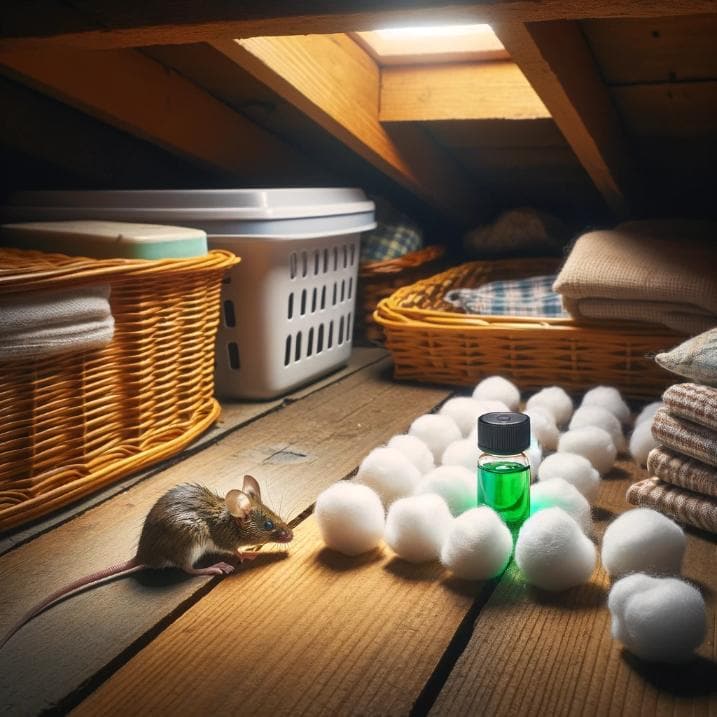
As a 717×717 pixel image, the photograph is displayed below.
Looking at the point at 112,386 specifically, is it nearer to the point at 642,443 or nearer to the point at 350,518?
the point at 350,518

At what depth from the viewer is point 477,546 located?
912mm

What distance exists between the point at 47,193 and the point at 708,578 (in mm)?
1345

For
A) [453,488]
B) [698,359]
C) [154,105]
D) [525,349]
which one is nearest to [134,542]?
[453,488]

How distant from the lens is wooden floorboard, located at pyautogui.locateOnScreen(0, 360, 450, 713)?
2.67 feet

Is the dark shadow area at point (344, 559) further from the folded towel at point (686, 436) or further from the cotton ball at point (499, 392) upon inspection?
the cotton ball at point (499, 392)

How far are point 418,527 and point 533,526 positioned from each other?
0.14 meters

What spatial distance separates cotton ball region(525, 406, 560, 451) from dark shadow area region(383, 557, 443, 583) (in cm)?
39

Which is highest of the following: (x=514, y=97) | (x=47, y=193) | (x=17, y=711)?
(x=514, y=97)

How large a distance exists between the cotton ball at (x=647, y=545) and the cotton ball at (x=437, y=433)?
42 cm

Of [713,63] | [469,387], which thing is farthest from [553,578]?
[713,63]

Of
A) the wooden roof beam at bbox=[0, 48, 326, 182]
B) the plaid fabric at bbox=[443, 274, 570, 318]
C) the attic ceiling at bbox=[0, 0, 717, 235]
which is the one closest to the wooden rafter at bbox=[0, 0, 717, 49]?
the attic ceiling at bbox=[0, 0, 717, 235]

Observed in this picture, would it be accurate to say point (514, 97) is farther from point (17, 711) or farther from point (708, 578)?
point (17, 711)

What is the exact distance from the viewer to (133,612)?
90cm

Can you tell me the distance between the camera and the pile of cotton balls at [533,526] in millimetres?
787
